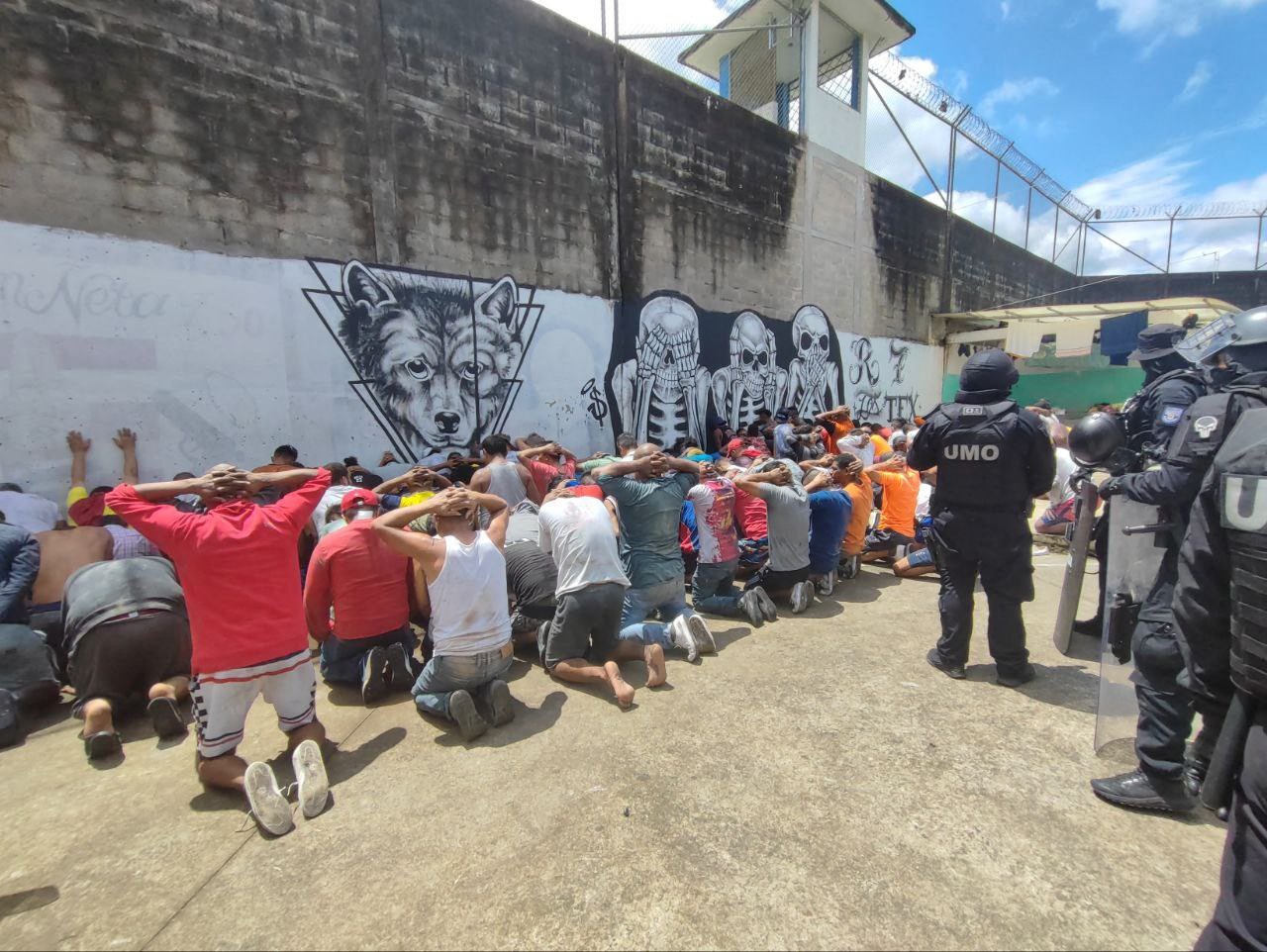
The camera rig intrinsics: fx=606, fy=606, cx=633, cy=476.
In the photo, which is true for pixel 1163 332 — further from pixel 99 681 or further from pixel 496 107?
pixel 496 107

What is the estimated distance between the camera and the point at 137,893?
221cm

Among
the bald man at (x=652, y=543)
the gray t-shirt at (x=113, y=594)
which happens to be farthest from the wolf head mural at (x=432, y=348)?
the bald man at (x=652, y=543)

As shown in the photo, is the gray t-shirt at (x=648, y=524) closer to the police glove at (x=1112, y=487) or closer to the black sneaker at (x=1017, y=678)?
the black sneaker at (x=1017, y=678)

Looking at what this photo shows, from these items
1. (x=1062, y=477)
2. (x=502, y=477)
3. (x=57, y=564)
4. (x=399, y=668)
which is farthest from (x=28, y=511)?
(x=1062, y=477)

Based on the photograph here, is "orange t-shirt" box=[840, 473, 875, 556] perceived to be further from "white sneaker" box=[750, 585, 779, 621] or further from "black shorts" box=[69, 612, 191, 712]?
"black shorts" box=[69, 612, 191, 712]

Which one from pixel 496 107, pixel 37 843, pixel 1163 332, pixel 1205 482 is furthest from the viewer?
pixel 496 107

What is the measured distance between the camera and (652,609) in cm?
433

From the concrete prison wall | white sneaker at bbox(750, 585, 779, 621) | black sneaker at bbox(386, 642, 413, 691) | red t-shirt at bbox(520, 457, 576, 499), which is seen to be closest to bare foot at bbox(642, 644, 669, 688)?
white sneaker at bbox(750, 585, 779, 621)

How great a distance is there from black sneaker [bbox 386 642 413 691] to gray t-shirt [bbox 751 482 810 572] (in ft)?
9.11

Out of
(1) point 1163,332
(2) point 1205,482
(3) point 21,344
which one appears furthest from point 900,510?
(3) point 21,344

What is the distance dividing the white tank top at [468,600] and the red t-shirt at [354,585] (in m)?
0.64

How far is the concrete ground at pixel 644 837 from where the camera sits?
2000mm

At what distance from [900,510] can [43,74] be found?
27.9ft

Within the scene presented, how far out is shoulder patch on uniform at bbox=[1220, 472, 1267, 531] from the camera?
1502 millimetres
